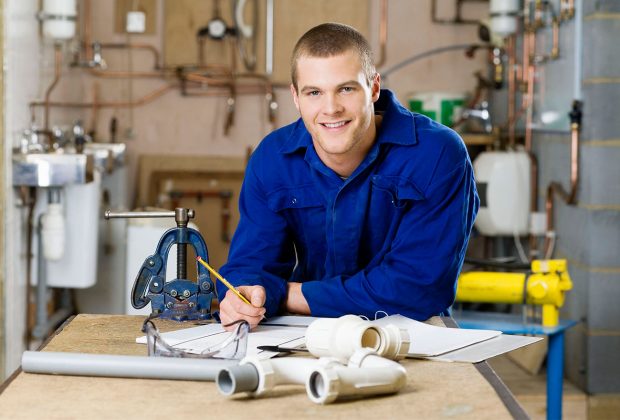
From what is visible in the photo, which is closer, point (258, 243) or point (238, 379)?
point (238, 379)

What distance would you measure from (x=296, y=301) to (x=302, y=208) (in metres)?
0.24

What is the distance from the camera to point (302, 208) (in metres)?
2.57

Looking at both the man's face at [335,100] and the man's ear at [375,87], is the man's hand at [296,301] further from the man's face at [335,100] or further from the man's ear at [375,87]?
the man's ear at [375,87]

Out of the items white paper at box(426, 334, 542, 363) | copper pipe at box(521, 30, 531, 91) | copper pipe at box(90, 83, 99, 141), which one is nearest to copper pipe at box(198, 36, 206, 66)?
copper pipe at box(90, 83, 99, 141)

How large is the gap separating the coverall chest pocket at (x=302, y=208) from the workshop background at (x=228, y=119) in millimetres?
1984

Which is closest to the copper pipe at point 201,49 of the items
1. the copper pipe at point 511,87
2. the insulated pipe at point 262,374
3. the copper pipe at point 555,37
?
the copper pipe at point 511,87

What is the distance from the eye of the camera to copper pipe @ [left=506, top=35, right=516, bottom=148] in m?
5.70

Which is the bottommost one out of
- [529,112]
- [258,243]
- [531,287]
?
[531,287]

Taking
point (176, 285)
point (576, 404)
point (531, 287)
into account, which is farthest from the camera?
point (576, 404)

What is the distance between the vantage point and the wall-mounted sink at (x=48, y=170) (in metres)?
4.35

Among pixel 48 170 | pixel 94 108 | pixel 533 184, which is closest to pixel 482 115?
pixel 533 184

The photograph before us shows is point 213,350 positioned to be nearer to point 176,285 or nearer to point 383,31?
point 176,285

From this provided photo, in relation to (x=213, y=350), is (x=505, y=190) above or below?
above

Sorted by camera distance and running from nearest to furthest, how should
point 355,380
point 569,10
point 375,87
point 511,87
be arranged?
point 355,380 < point 375,87 < point 569,10 < point 511,87
